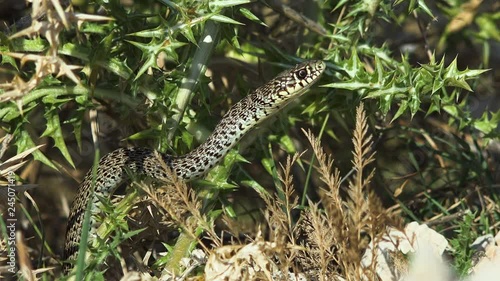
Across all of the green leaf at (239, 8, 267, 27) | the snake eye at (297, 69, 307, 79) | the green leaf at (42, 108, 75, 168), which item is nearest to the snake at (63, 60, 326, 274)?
the snake eye at (297, 69, 307, 79)

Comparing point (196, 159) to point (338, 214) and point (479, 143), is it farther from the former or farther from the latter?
point (479, 143)

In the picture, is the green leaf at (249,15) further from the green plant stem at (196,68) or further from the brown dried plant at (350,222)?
the brown dried plant at (350,222)

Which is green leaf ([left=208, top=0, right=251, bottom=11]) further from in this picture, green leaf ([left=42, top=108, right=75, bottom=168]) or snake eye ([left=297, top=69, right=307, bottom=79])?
green leaf ([left=42, top=108, right=75, bottom=168])

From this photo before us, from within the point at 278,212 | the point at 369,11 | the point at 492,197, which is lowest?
the point at 492,197

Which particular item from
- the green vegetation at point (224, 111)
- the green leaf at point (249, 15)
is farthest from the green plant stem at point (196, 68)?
the green leaf at point (249, 15)

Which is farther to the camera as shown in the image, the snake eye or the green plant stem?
the snake eye

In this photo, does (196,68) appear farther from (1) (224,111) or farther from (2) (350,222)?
(2) (350,222)

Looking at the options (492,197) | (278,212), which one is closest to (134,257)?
(278,212)

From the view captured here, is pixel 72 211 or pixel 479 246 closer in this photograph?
pixel 479 246

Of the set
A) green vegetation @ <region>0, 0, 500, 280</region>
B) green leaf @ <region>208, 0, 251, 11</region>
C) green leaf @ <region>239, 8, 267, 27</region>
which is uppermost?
green leaf @ <region>208, 0, 251, 11</region>
